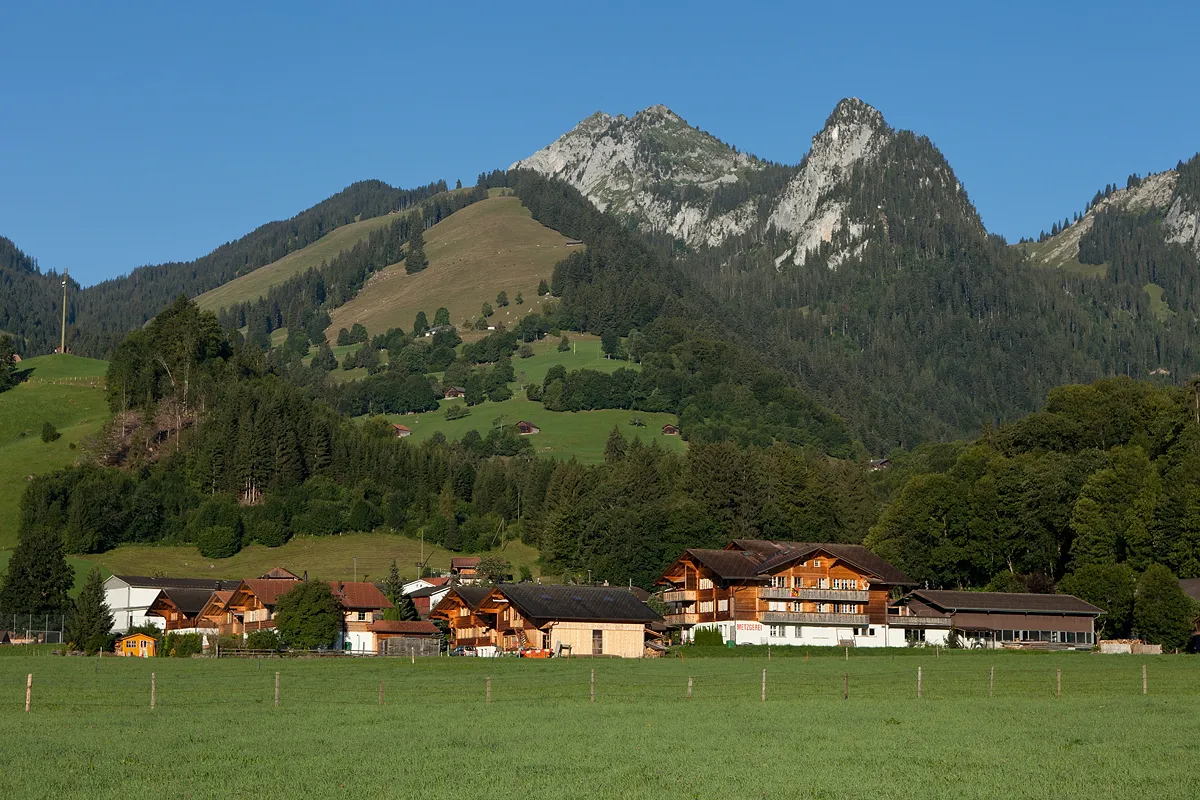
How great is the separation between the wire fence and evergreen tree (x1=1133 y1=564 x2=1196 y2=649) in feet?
45.3

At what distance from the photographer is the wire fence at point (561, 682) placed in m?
42.4

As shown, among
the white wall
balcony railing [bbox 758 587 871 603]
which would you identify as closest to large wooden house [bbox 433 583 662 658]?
balcony railing [bbox 758 587 871 603]

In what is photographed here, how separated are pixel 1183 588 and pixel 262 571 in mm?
85003

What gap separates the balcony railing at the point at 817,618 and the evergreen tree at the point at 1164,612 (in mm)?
20985

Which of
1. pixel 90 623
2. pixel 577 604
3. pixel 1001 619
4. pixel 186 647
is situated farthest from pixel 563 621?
pixel 1001 619

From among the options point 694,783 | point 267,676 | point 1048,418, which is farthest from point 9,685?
point 1048,418

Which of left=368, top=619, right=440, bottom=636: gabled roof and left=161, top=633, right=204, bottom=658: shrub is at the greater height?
left=368, top=619, right=440, bottom=636: gabled roof

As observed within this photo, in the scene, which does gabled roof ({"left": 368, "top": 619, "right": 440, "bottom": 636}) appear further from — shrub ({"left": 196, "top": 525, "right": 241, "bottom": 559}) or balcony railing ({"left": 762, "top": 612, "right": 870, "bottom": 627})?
shrub ({"left": 196, "top": 525, "right": 241, "bottom": 559})

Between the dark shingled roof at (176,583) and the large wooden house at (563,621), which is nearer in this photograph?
the large wooden house at (563,621)

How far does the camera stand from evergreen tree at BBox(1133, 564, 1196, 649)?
274ft

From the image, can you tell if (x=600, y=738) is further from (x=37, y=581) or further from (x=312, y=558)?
(x=312, y=558)

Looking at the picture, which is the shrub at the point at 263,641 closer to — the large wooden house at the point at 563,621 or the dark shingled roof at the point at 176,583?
the large wooden house at the point at 563,621

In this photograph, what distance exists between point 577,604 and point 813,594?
21.8 m

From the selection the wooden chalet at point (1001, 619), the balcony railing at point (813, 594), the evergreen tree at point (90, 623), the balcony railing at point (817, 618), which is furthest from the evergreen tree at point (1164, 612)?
the evergreen tree at point (90, 623)
